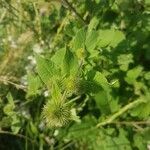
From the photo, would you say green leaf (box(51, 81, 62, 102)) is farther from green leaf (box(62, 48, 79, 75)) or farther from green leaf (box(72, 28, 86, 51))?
green leaf (box(72, 28, 86, 51))

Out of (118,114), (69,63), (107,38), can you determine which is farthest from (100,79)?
(118,114)

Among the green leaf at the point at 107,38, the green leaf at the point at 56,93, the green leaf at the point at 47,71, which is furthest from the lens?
the green leaf at the point at 107,38

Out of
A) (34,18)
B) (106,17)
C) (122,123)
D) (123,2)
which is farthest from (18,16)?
(122,123)

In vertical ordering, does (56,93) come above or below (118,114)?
below

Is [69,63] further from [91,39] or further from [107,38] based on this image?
[107,38]

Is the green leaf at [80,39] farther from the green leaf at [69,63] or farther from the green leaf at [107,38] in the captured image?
the green leaf at [107,38]

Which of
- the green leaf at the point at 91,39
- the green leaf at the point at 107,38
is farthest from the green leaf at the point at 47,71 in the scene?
the green leaf at the point at 107,38

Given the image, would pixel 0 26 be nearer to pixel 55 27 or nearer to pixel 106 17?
pixel 55 27

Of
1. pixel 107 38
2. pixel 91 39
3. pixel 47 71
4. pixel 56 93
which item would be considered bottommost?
pixel 56 93
